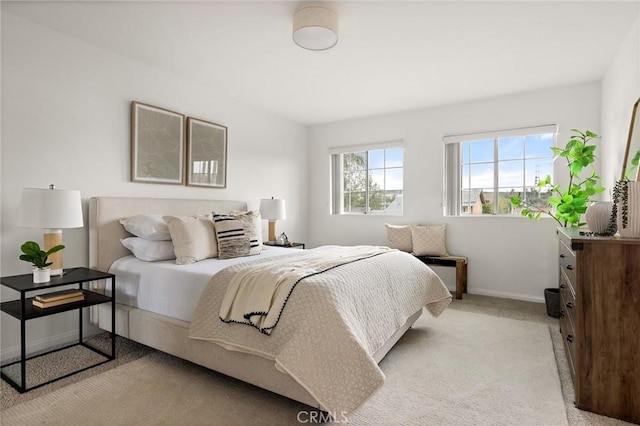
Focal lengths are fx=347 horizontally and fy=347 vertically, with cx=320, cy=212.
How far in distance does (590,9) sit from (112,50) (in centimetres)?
378

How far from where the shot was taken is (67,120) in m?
2.81

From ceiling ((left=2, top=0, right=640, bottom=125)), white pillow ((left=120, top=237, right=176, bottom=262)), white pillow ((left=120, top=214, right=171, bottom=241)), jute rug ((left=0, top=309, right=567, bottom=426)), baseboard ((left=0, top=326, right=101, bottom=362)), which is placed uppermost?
ceiling ((left=2, top=0, right=640, bottom=125))

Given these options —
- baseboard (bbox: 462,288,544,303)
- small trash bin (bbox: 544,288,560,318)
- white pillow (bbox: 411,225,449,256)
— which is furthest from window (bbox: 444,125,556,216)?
small trash bin (bbox: 544,288,560,318)

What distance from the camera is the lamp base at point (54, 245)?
2443 mm

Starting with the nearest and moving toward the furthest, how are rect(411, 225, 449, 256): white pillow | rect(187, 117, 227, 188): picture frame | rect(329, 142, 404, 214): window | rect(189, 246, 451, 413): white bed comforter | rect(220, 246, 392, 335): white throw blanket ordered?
rect(189, 246, 451, 413): white bed comforter, rect(220, 246, 392, 335): white throw blanket, rect(187, 117, 227, 188): picture frame, rect(411, 225, 449, 256): white pillow, rect(329, 142, 404, 214): window

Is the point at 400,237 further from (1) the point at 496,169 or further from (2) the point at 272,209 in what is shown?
(2) the point at 272,209

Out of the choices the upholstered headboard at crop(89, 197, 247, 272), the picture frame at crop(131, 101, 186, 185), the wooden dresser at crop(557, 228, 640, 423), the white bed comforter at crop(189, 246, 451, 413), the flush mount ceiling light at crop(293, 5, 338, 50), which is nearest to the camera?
the white bed comforter at crop(189, 246, 451, 413)

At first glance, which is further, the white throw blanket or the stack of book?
the stack of book

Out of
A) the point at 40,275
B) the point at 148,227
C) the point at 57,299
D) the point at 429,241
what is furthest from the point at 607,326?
the point at 40,275

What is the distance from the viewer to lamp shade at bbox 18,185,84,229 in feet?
7.38

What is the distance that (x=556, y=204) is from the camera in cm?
337

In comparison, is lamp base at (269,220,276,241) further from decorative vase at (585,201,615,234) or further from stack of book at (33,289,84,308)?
decorative vase at (585,201,615,234)

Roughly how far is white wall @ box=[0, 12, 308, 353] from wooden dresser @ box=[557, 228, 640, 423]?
351cm

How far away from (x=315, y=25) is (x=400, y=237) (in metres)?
3.06
